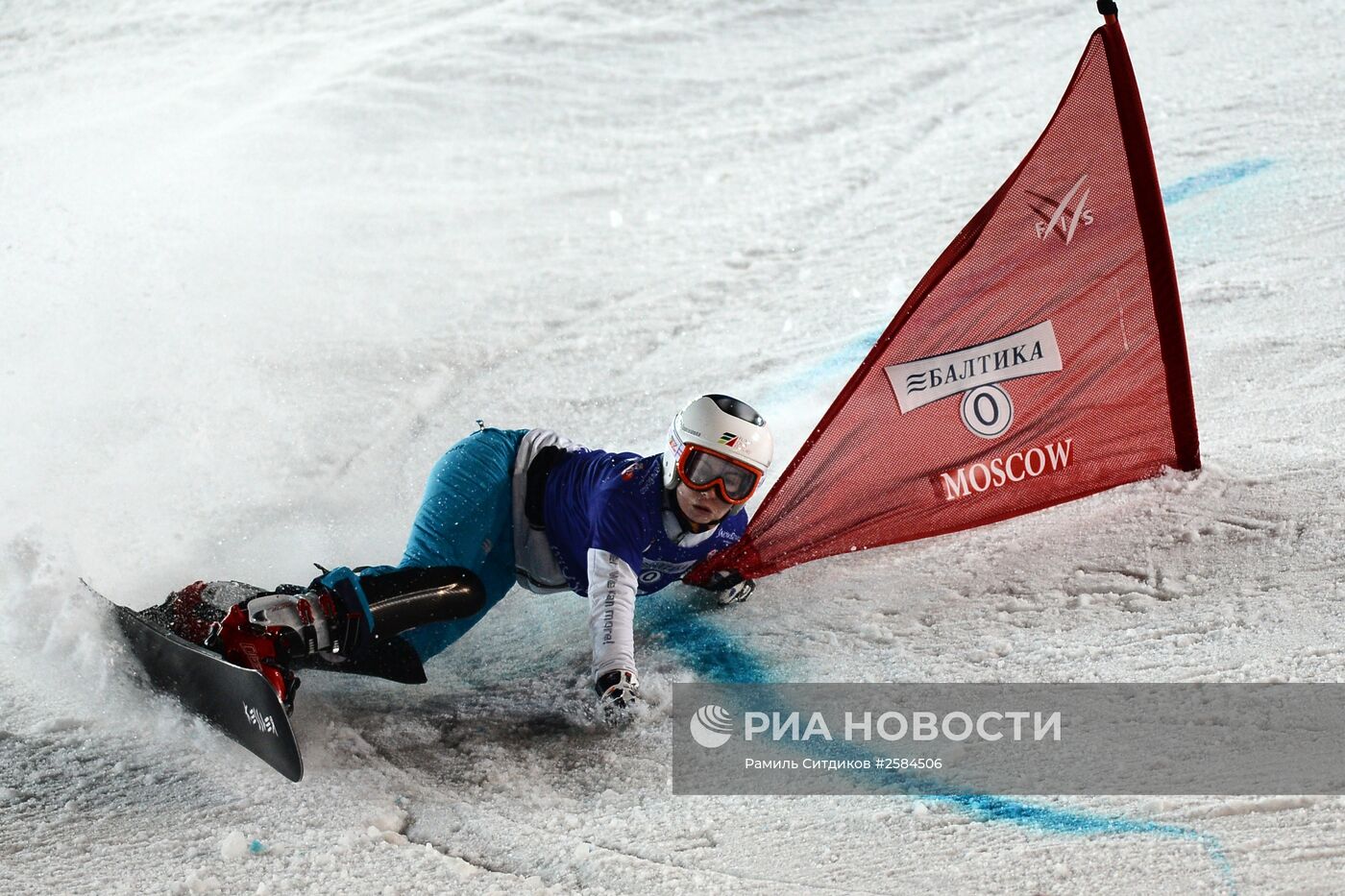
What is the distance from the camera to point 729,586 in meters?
4.33

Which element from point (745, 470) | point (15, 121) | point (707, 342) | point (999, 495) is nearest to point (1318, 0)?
point (707, 342)

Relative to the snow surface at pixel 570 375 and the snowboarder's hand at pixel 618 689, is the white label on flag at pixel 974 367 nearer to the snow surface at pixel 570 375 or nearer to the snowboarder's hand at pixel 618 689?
the snow surface at pixel 570 375

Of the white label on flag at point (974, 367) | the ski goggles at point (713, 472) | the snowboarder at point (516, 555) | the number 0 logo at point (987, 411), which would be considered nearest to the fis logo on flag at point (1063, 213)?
the white label on flag at point (974, 367)

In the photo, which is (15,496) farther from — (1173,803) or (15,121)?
(15,121)

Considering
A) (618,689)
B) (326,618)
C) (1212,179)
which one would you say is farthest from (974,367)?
(1212,179)

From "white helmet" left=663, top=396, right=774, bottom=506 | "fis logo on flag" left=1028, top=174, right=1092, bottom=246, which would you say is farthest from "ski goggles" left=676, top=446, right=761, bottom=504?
"fis logo on flag" left=1028, top=174, right=1092, bottom=246

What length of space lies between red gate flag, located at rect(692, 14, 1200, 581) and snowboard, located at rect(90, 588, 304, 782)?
157 centimetres

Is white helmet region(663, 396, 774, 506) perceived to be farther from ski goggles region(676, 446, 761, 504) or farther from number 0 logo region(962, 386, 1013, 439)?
number 0 logo region(962, 386, 1013, 439)

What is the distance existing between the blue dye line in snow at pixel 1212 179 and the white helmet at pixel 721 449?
505 centimetres

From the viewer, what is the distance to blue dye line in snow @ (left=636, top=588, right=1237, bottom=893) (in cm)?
282

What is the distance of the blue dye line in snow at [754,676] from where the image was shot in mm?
2818

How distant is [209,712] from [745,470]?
165cm

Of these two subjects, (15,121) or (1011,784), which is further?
(15,121)

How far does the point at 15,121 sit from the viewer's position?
9.78m
